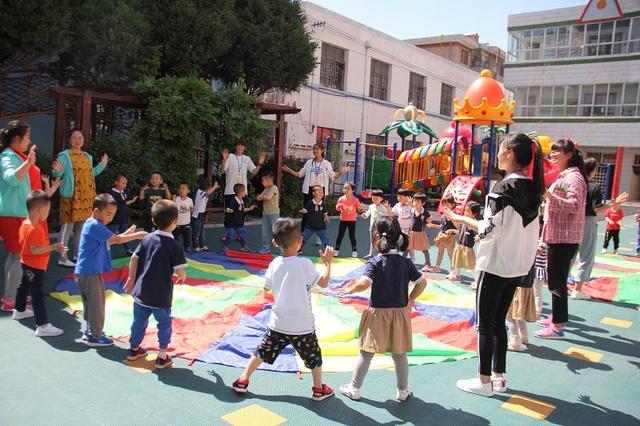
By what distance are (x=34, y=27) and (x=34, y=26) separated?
2cm

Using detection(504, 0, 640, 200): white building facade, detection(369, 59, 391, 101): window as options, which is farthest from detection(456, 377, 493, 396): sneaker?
detection(504, 0, 640, 200): white building facade

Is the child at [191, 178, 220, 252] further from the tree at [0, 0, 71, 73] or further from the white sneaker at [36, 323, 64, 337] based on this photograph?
the white sneaker at [36, 323, 64, 337]

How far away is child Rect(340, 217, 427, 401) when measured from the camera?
369 centimetres

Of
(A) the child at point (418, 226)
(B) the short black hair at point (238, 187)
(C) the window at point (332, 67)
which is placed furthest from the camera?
(C) the window at point (332, 67)

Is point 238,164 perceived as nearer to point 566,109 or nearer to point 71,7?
point 71,7

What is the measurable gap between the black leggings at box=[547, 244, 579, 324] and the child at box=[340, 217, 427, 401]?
2237mm

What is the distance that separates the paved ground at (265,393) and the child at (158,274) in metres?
0.30

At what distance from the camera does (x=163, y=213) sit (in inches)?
163

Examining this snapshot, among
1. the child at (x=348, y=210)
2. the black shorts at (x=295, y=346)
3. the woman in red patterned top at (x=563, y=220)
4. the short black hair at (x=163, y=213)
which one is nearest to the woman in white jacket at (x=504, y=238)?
the black shorts at (x=295, y=346)

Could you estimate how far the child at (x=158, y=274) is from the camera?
4113 millimetres

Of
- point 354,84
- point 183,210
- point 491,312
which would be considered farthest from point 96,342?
point 354,84

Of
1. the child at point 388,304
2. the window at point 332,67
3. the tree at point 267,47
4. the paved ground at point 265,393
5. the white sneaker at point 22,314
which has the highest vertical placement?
the window at point 332,67

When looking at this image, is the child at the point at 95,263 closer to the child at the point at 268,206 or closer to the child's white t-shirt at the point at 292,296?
the child's white t-shirt at the point at 292,296

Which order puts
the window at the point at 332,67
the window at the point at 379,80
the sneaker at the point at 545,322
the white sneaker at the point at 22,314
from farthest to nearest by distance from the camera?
the window at the point at 379,80, the window at the point at 332,67, the sneaker at the point at 545,322, the white sneaker at the point at 22,314
